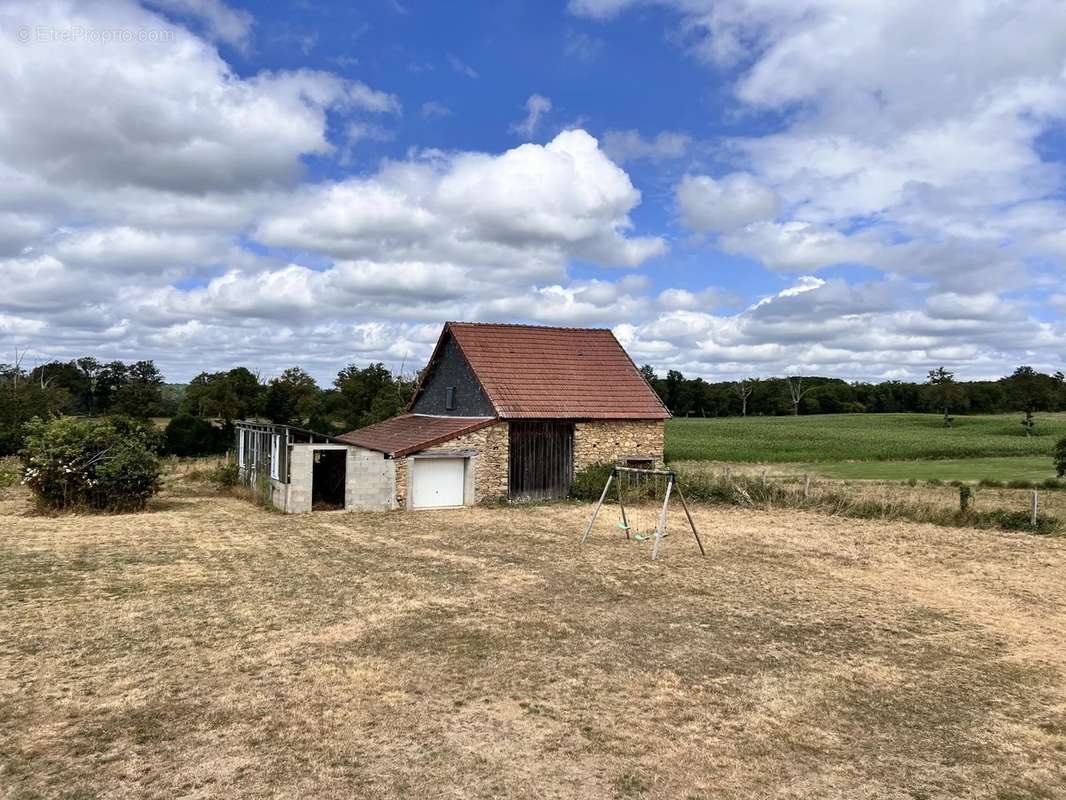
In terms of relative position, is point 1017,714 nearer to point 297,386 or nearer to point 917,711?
point 917,711

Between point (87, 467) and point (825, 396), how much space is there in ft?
313

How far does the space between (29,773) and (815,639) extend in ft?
25.9

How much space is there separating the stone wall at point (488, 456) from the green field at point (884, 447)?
740 inches

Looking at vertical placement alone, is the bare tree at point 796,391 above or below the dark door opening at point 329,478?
above

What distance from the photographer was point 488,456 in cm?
2233

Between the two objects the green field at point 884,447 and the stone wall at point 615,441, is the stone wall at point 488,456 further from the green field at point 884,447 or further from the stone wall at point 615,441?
the green field at point 884,447

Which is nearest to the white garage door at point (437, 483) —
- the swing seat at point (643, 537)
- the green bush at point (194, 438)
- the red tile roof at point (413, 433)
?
the red tile roof at point (413, 433)

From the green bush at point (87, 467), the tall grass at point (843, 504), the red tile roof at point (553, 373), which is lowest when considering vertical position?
the tall grass at point (843, 504)

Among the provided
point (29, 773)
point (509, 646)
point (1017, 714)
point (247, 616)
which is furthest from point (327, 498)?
point (1017, 714)

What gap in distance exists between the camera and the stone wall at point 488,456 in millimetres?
22031

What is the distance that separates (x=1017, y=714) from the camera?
267 inches

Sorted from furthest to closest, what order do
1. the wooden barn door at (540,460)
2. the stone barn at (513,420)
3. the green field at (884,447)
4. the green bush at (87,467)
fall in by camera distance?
the green field at (884,447), the wooden barn door at (540,460), the stone barn at (513,420), the green bush at (87,467)

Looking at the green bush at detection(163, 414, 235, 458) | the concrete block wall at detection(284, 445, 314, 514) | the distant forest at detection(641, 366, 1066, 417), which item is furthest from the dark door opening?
the distant forest at detection(641, 366, 1066, 417)

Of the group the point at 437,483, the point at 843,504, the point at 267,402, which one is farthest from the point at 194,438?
the point at 843,504
